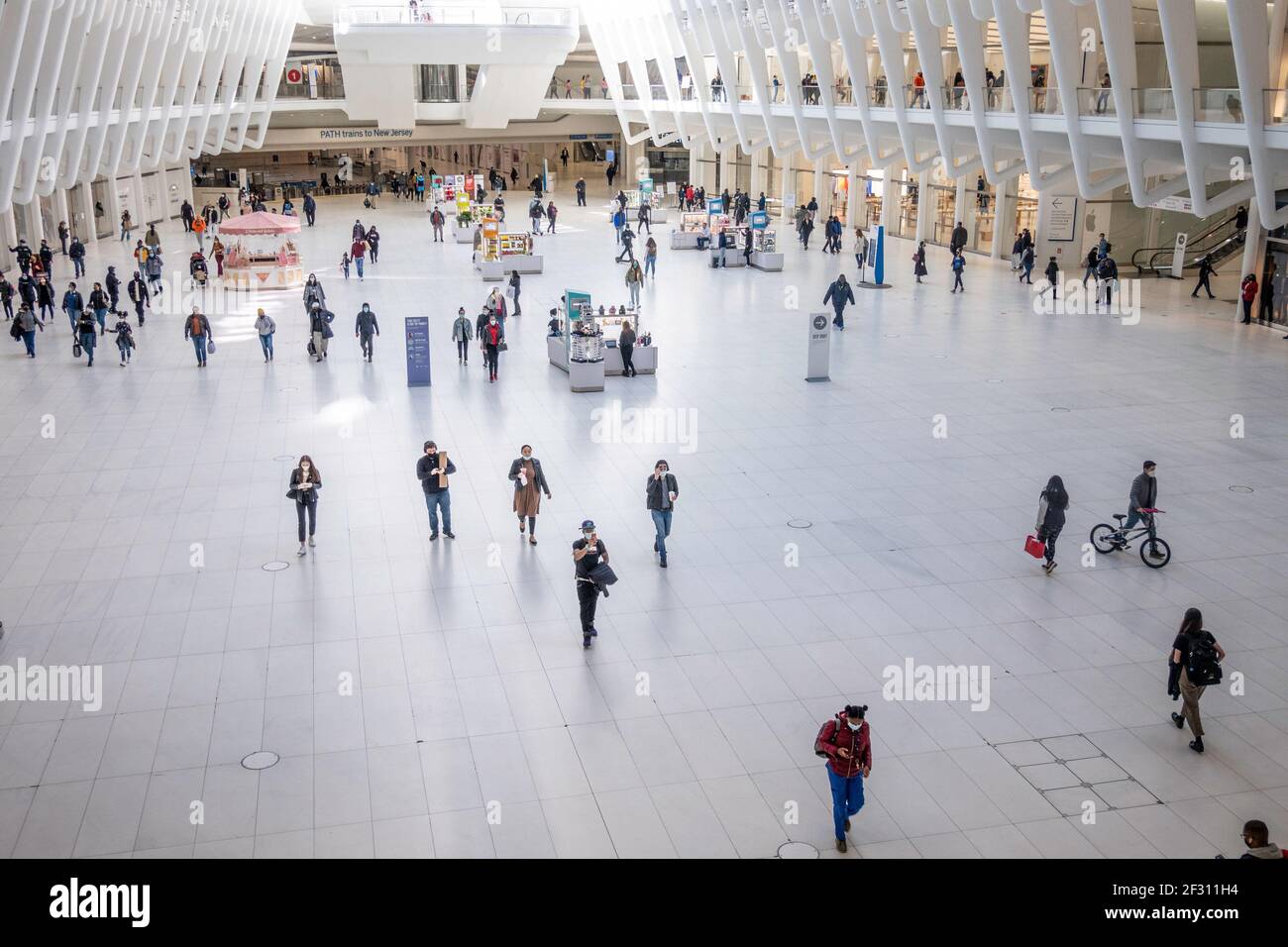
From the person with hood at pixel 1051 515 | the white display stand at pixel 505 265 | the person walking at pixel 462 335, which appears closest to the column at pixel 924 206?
the white display stand at pixel 505 265

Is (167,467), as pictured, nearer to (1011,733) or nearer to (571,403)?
(571,403)

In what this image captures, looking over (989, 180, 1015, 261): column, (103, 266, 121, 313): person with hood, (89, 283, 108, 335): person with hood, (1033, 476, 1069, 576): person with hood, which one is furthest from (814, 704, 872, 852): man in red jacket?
(989, 180, 1015, 261): column

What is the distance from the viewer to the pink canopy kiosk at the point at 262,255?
1268 inches

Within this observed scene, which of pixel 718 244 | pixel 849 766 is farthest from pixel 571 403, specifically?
pixel 718 244

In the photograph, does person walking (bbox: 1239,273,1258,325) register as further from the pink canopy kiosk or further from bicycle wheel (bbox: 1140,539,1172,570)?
the pink canopy kiosk

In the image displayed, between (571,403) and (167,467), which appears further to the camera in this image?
(571,403)

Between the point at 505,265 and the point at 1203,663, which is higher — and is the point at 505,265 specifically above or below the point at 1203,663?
above

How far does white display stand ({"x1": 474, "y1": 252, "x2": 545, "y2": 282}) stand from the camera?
3375cm

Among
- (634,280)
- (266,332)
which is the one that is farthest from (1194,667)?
(634,280)

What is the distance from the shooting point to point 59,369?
22547 mm

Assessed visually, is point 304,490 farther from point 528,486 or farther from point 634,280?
point 634,280

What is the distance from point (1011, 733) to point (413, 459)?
9.90 metres

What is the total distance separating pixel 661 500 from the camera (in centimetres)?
1302

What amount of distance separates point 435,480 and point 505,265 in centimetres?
2159
